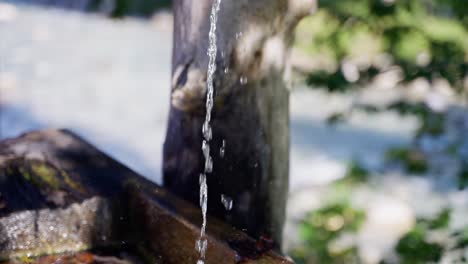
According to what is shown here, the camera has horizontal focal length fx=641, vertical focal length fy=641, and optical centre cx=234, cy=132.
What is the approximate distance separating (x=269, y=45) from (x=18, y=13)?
21.4ft

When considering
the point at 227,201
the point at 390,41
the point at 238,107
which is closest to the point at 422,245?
the point at 390,41

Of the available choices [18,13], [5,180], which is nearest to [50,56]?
[18,13]

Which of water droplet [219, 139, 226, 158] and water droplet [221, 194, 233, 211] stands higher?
water droplet [219, 139, 226, 158]

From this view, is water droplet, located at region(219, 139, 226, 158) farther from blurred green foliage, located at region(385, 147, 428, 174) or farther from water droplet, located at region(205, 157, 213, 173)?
blurred green foliage, located at region(385, 147, 428, 174)

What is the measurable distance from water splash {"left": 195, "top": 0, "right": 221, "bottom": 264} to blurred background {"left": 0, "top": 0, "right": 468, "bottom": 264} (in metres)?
0.79

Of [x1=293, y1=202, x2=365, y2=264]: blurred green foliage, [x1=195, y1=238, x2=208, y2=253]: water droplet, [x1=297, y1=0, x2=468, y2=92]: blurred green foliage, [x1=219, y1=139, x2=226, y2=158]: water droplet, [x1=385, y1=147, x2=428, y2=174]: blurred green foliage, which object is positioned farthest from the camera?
[x1=385, y1=147, x2=428, y2=174]: blurred green foliage

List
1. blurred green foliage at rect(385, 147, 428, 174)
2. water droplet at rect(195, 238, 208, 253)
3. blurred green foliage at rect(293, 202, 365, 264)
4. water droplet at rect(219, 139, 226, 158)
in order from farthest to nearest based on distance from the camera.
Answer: blurred green foliage at rect(385, 147, 428, 174), blurred green foliage at rect(293, 202, 365, 264), water droplet at rect(219, 139, 226, 158), water droplet at rect(195, 238, 208, 253)

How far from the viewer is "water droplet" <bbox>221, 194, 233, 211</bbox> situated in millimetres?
1861

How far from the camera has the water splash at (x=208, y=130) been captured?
1.61 meters

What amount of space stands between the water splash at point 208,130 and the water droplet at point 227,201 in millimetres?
50

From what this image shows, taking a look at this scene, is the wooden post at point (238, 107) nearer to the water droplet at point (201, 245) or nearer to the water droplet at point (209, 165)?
the water droplet at point (209, 165)

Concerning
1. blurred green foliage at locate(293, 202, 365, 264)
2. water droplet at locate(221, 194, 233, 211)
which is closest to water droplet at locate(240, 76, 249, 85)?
water droplet at locate(221, 194, 233, 211)

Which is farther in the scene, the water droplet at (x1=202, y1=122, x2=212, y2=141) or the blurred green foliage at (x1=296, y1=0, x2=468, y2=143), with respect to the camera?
the blurred green foliage at (x1=296, y1=0, x2=468, y2=143)

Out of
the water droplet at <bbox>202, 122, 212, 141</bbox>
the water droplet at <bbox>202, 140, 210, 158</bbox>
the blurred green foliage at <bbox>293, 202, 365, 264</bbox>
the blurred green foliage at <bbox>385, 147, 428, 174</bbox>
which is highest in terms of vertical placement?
the water droplet at <bbox>202, 122, 212, 141</bbox>
